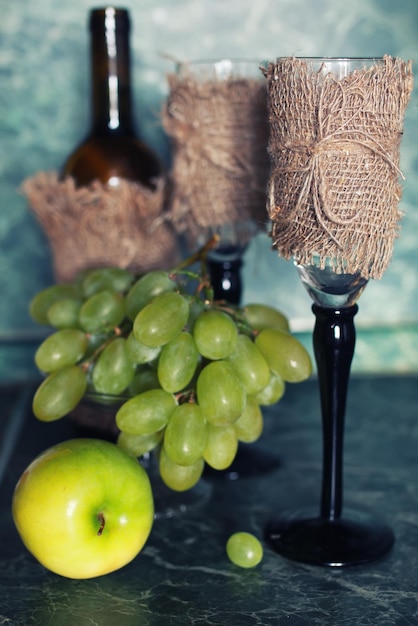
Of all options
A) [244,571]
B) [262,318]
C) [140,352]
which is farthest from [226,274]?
[244,571]

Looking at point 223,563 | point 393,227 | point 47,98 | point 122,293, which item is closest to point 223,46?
point 47,98

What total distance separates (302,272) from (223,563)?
0.25 m

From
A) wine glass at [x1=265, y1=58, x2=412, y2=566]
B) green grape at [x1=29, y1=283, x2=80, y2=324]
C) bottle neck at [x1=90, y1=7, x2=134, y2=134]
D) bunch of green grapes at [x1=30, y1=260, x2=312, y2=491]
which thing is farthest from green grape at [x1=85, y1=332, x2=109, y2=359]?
bottle neck at [x1=90, y1=7, x2=134, y2=134]

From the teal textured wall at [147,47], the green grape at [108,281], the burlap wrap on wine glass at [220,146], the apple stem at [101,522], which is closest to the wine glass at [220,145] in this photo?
the burlap wrap on wine glass at [220,146]

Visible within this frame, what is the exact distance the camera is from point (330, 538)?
0.73m

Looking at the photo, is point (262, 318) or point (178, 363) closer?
point (178, 363)

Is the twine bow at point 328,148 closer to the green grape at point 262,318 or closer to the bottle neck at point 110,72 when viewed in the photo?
the green grape at point 262,318

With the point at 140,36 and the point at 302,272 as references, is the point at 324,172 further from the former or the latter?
the point at 140,36

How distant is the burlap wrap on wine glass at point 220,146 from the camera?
862 millimetres

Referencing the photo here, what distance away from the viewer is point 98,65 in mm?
1000

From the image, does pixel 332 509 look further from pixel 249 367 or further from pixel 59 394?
pixel 59 394

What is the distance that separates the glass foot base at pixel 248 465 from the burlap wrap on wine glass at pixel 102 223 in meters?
0.25

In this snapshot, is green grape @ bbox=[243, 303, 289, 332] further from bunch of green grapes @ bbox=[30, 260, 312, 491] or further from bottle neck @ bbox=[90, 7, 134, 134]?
bottle neck @ bbox=[90, 7, 134, 134]

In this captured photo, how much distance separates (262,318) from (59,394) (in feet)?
0.68
